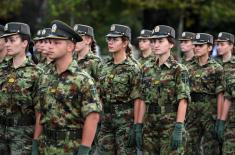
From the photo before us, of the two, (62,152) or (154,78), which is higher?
(154,78)

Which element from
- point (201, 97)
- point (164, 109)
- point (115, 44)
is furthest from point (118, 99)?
point (201, 97)

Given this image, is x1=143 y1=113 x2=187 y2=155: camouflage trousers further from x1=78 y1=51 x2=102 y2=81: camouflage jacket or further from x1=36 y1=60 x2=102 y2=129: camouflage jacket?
x1=36 y1=60 x2=102 y2=129: camouflage jacket

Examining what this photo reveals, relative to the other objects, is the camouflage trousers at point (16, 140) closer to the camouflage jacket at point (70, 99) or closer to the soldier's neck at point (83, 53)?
the camouflage jacket at point (70, 99)

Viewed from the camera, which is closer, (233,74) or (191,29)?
(233,74)

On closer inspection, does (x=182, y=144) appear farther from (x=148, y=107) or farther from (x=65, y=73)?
(x=65, y=73)

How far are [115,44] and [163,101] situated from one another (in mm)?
1303

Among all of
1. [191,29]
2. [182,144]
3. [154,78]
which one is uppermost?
[191,29]

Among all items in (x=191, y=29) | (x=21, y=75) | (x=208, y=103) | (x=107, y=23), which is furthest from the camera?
(x=191, y=29)

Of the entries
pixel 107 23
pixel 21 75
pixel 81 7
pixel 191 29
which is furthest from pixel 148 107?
pixel 191 29

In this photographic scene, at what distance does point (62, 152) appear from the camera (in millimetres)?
6902

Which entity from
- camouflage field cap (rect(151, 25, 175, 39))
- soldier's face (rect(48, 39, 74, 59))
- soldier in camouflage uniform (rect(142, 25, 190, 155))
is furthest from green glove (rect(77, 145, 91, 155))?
camouflage field cap (rect(151, 25, 175, 39))

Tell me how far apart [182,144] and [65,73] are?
230cm

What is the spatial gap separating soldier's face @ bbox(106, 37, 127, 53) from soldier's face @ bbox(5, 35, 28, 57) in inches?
73.7

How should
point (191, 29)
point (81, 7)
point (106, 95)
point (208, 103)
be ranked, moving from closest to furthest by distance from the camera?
point (106, 95) < point (208, 103) < point (81, 7) < point (191, 29)
